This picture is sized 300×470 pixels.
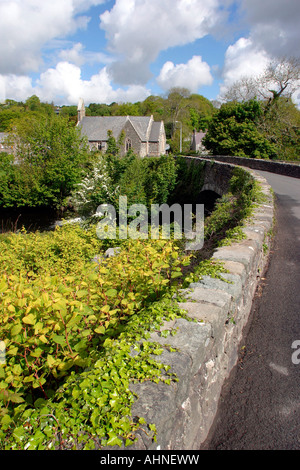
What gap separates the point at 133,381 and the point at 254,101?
1431 inches

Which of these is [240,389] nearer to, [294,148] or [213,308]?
[213,308]

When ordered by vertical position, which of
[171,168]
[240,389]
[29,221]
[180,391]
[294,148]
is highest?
[294,148]

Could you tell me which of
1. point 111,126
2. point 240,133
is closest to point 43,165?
point 240,133

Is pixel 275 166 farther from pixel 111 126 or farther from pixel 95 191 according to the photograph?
pixel 111 126

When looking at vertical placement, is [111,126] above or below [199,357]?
above

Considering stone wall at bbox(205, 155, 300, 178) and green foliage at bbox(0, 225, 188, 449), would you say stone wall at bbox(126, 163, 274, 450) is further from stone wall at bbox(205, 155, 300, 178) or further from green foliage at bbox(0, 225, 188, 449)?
stone wall at bbox(205, 155, 300, 178)

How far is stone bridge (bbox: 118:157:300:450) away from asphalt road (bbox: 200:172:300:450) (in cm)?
10

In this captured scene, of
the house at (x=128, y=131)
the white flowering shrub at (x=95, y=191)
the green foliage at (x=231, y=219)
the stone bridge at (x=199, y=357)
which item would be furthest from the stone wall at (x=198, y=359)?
the house at (x=128, y=131)

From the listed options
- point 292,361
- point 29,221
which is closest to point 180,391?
point 292,361

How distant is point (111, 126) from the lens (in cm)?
5175

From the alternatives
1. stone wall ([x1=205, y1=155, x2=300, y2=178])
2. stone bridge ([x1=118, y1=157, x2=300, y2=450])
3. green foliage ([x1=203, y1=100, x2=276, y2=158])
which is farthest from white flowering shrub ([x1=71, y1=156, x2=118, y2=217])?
green foliage ([x1=203, y1=100, x2=276, y2=158])

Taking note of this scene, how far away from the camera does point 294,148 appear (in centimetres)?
3030

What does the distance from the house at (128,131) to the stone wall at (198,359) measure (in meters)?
48.5

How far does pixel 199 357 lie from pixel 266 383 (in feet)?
3.07
